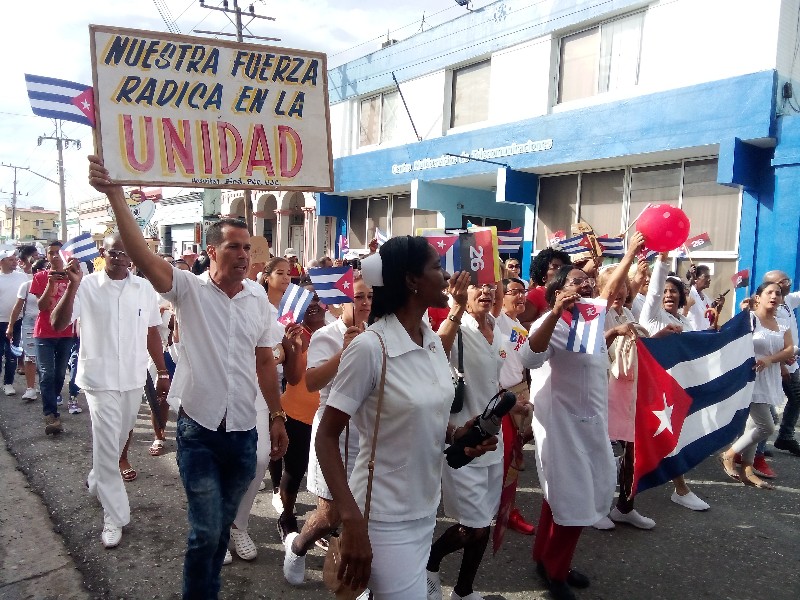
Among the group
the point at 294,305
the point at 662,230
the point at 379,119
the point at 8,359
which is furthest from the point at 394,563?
the point at 379,119

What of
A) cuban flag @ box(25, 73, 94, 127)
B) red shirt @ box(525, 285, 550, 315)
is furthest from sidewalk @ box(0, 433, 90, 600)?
red shirt @ box(525, 285, 550, 315)

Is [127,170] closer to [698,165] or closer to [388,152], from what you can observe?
[698,165]

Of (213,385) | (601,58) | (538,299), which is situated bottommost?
(213,385)

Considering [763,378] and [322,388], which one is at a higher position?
[322,388]

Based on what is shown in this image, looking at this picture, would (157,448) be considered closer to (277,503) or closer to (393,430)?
(277,503)

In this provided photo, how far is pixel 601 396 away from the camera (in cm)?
345

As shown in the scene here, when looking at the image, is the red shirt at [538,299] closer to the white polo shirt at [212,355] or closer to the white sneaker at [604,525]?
the white sneaker at [604,525]

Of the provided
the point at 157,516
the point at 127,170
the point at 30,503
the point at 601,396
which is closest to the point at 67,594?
the point at 157,516

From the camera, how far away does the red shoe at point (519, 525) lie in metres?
4.33

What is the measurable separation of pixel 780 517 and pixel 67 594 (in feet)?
16.4

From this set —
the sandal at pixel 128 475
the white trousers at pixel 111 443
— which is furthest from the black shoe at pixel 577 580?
the sandal at pixel 128 475

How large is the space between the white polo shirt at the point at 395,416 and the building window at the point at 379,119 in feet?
48.9

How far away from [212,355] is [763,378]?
5.20 metres

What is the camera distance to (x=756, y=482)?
5.42m
